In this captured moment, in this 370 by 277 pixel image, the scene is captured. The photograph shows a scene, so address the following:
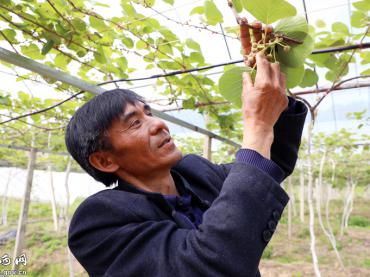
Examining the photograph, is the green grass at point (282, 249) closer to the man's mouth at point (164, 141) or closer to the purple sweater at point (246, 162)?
the purple sweater at point (246, 162)

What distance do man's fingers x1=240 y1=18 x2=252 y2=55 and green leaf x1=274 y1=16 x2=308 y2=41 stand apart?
0.07 meters

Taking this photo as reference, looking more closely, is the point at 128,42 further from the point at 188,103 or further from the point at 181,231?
the point at 181,231

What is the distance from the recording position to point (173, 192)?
3.21 ft

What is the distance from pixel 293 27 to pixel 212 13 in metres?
0.73

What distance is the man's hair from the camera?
88cm

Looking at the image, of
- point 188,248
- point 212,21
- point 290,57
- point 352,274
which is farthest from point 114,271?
point 352,274

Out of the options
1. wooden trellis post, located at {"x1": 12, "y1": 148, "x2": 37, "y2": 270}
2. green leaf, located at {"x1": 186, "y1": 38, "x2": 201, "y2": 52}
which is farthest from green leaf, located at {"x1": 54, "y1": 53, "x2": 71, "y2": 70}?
wooden trellis post, located at {"x1": 12, "y1": 148, "x2": 37, "y2": 270}

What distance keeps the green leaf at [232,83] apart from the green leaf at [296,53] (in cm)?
9

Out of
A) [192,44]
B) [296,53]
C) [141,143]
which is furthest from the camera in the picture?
[192,44]

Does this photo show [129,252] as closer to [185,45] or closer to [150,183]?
[150,183]

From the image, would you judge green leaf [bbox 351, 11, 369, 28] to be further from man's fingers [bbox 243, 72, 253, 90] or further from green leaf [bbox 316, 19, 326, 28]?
man's fingers [bbox 243, 72, 253, 90]

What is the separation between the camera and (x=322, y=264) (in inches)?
251

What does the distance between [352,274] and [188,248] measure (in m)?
6.12

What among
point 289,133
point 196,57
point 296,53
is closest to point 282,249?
point 196,57
